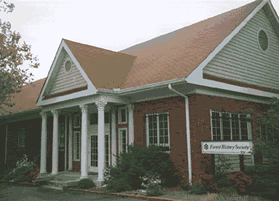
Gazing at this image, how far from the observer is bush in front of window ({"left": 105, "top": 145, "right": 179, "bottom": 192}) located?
9.80 metres

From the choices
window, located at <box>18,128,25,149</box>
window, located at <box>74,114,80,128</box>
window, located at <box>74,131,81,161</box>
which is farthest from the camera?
window, located at <box>18,128,25,149</box>

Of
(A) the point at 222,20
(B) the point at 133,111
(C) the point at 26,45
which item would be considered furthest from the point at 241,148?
(C) the point at 26,45

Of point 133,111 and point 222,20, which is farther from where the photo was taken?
point 222,20

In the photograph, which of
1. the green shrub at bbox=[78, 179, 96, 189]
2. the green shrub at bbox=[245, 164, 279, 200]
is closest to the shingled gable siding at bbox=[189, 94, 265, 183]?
the green shrub at bbox=[245, 164, 279, 200]

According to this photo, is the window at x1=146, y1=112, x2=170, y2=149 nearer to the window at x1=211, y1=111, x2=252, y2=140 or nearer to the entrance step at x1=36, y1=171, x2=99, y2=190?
the window at x1=211, y1=111, x2=252, y2=140

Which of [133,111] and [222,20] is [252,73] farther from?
[133,111]

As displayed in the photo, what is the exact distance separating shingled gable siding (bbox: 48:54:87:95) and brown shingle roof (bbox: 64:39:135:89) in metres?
0.66

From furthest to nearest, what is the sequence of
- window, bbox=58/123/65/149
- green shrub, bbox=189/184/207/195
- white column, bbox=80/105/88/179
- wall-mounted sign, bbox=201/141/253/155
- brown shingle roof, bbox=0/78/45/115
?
brown shingle roof, bbox=0/78/45/115
window, bbox=58/123/65/149
white column, bbox=80/105/88/179
green shrub, bbox=189/184/207/195
wall-mounted sign, bbox=201/141/253/155

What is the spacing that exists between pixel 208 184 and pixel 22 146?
15.5 meters

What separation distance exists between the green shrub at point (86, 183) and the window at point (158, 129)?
9.32ft

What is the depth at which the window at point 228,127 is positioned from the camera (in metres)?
11.0

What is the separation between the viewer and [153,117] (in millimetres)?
11648

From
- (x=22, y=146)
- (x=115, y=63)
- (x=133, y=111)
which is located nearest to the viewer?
(x=133, y=111)

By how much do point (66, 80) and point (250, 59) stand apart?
8769 millimetres
